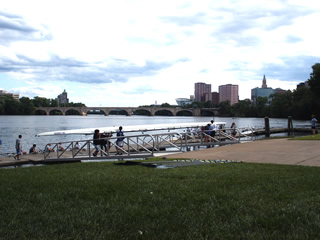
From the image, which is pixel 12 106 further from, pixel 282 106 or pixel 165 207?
pixel 165 207

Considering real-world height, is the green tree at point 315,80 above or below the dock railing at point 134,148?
above

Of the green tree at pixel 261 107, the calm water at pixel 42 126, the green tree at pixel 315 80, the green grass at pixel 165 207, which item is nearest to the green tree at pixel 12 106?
the calm water at pixel 42 126

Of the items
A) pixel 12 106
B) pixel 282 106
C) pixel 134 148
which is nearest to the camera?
pixel 134 148

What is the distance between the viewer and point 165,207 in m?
6.41

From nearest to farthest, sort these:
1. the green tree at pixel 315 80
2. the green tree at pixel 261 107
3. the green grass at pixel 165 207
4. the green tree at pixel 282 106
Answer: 1. the green grass at pixel 165 207
2. the green tree at pixel 315 80
3. the green tree at pixel 282 106
4. the green tree at pixel 261 107

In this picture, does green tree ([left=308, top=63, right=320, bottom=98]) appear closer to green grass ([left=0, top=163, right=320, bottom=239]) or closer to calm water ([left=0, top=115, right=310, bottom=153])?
calm water ([left=0, top=115, right=310, bottom=153])

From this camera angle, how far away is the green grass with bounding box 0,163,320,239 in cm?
517

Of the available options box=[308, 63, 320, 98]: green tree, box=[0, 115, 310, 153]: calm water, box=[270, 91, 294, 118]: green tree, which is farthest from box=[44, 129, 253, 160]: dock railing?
box=[270, 91, 294, 118]: green tree

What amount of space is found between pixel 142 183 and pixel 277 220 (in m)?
4.09

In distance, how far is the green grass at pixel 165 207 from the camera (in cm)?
517

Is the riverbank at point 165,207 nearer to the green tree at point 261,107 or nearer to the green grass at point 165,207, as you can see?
the green grass at point 165,207

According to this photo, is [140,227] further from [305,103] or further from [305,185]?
[305,103]

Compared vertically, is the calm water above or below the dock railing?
below

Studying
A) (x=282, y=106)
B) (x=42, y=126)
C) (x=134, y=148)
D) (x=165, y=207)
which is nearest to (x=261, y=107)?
(x=282, y=106)
